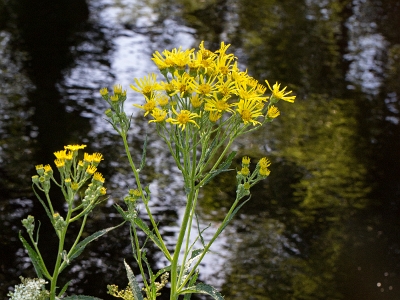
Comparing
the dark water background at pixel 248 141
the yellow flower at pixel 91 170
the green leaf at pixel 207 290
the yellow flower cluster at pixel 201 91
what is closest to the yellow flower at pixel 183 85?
the yellow flower cluster at pixel 201 91

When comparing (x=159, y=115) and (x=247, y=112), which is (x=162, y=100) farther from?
(x=247, y=112)

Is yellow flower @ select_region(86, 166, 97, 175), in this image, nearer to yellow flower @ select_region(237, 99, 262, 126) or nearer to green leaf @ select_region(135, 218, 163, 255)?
green leaf @ select_region(135, 218, 163, 255)

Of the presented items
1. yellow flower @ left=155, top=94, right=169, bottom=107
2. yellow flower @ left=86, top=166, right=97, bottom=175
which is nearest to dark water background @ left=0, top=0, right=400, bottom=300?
yellow flower @ left=86, top=166, right=97, bottom=175

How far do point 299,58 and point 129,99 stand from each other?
4.98 feet

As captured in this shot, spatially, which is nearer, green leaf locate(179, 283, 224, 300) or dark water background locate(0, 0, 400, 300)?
green leaf locate(179, 283, 224, 300)

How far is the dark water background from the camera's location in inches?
77.1

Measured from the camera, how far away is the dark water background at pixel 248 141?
1958 mm

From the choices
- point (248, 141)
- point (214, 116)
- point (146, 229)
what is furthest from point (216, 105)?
point (248, 141)

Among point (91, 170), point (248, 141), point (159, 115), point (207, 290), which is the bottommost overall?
point (248, 141)

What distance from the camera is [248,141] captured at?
2797 millimetres

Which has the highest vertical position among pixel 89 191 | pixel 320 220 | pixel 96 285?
pixel 89 191

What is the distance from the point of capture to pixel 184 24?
13.3 ft

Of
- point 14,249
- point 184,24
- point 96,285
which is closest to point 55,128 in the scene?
point 14,249

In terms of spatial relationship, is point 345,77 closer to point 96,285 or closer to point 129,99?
point 129,99
